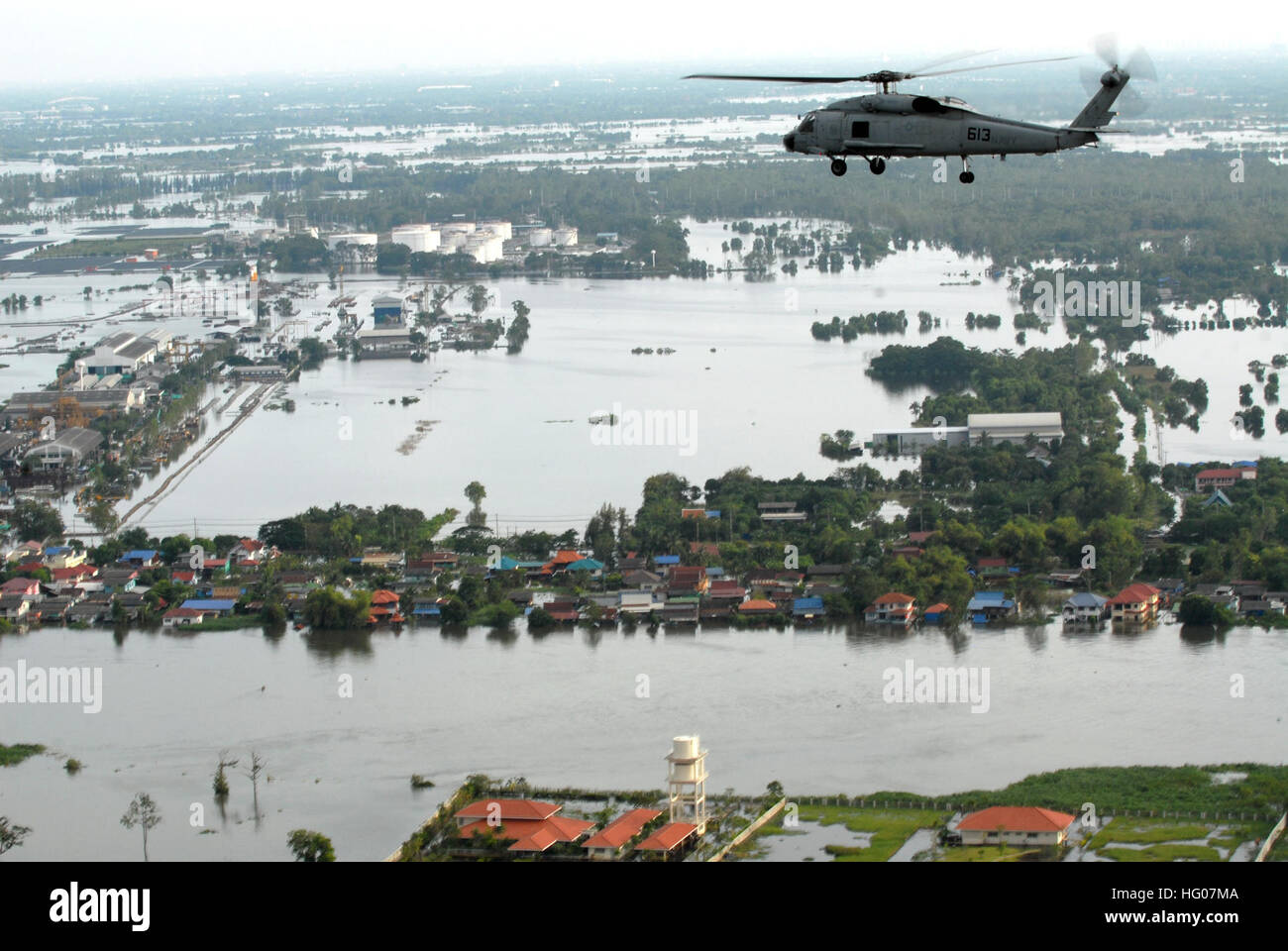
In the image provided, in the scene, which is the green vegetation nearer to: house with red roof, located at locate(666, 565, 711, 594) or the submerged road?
house with red roof, located at locate(666, 565, 711, 594)

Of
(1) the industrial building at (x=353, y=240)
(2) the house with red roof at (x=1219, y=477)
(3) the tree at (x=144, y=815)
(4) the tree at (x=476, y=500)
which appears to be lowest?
(3) the tree at (x=144, y=815)

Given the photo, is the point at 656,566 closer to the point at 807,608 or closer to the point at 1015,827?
the point at 807,608

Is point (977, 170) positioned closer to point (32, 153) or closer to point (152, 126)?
point (32, 153)

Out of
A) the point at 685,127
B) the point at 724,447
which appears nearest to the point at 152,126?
the point at 685,127

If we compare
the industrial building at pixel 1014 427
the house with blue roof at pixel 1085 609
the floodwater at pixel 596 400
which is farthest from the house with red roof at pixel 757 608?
the industrial building at pixel 1014 427

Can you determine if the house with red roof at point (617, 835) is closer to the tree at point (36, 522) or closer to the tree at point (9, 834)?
the tree at point (9, 834)

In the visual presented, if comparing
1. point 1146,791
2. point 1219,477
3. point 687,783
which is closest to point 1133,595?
point 1219,477
